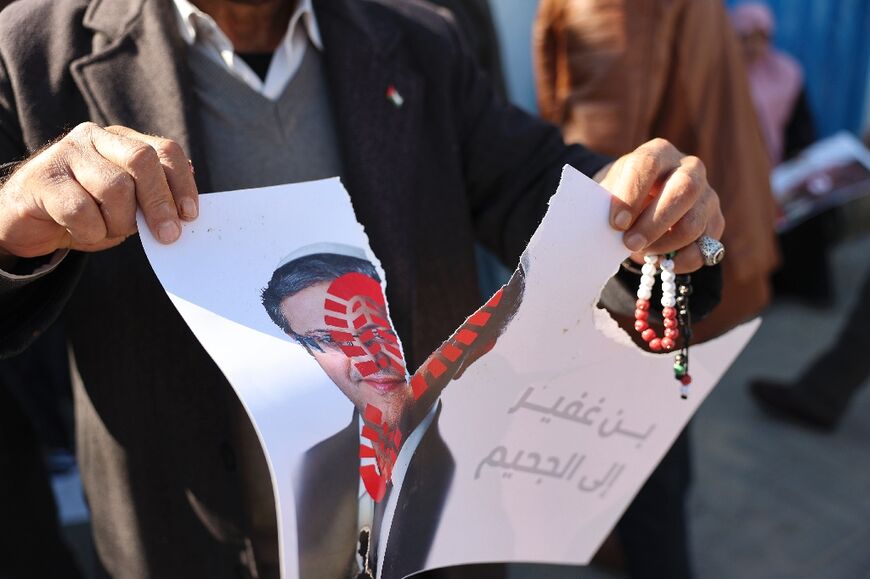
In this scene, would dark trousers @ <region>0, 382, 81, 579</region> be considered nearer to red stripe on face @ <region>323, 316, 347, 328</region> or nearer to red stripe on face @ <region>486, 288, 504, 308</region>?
red stripe on face @ <region>323, 316, 347, 328</region>

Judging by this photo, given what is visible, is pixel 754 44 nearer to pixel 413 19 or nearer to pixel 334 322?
pixel 413 19

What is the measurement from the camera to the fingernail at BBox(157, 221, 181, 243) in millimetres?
842

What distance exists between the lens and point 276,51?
50.6 inches

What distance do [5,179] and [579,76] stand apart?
4.83 ft

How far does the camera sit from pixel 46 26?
1163 millimetres

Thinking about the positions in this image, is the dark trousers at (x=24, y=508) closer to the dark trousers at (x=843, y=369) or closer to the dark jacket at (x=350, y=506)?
the dark jacket at (x=350, y=506)

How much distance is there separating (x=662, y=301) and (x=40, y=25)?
93 centimetres

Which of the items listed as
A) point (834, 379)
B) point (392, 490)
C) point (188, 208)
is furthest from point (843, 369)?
point (188, 208)

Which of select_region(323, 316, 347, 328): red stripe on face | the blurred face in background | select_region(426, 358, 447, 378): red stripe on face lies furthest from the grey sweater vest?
the blurred face in background

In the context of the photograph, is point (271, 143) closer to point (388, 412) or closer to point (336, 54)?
point (336, 54)

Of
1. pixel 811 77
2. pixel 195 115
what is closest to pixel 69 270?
pixel 195 115

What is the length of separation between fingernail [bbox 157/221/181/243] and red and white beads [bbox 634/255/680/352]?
0.53 metres

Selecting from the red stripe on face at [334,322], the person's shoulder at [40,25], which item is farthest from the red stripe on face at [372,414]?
the person's shoulder at [40,25]

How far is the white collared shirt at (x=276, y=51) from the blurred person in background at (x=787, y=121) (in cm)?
331
